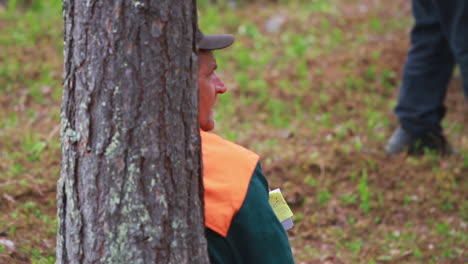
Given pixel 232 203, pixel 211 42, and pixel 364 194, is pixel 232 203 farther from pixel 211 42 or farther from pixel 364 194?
pixel 364 194

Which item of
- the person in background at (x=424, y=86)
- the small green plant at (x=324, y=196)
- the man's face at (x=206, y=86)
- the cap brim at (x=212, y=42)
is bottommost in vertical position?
the small green plant at (x=324, y=196)

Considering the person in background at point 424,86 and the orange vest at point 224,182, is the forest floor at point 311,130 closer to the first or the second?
the person in background at point 424,86

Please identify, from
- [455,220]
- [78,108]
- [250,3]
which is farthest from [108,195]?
[250,3]

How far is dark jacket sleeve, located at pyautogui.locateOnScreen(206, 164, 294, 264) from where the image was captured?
229 centimetres

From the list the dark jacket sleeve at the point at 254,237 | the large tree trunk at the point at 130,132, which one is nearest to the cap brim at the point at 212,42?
the large tree trunk at the point at 130,132

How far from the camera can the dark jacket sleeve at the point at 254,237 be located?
7.50 ft

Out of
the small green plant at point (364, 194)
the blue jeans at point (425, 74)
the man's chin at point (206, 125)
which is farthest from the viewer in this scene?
the blue jeans at point (425, 74)

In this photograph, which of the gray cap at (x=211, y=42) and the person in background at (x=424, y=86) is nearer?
the gray cap at (x=211, y=42)

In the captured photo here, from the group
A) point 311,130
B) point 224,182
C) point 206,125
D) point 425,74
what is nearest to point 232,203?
point 224,182

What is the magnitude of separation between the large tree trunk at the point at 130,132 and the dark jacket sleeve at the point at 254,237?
0.19m

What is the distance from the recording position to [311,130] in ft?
18.3

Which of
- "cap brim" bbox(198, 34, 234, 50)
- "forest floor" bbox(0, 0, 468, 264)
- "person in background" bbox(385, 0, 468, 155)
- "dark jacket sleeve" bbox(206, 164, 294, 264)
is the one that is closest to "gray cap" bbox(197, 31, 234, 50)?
"cap brim" bbox(198, 34, 234, 50)

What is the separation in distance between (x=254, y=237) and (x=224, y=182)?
0.72ft

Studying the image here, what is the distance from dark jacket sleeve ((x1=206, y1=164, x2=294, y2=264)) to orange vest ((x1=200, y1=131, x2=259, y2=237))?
29 millimetres
